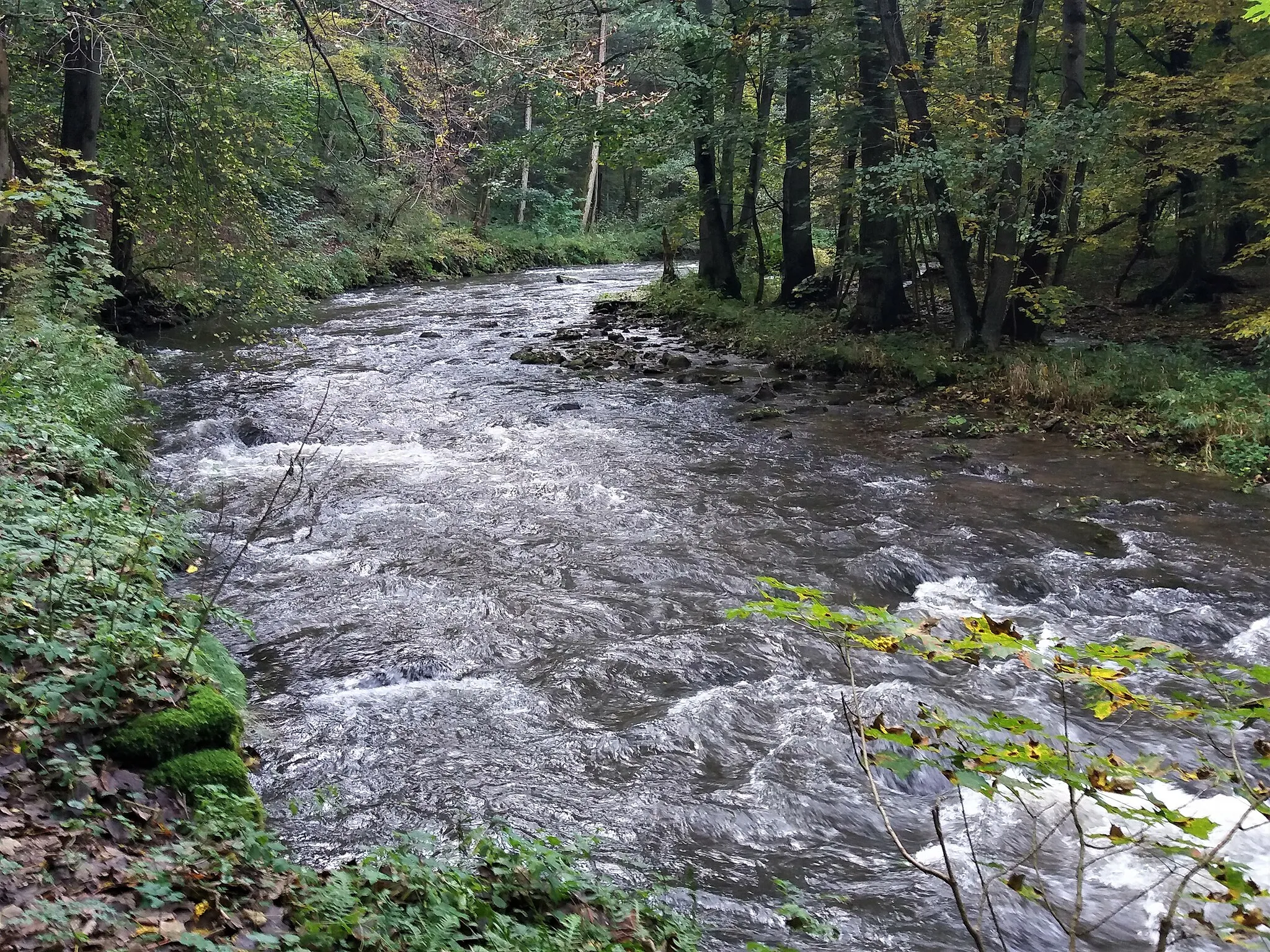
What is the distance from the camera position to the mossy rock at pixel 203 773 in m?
3.87

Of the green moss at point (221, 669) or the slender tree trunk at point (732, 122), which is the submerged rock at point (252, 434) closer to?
the green moss at point (221, 669)

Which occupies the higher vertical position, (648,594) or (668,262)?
(668,262)

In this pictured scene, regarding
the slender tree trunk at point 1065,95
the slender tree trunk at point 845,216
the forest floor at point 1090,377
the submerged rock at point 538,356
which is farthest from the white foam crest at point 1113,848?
the submerged rock at point 538,356

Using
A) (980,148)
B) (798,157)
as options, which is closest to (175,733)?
(980,148)

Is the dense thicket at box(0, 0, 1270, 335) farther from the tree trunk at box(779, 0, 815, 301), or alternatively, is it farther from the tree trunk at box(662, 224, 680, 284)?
the tree trunk at box(662, 224, 680, 284)

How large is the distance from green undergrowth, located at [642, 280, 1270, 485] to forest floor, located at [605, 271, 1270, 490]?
0.06 feet

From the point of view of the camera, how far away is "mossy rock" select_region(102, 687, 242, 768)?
3859 mm

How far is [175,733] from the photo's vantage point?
4.00 m

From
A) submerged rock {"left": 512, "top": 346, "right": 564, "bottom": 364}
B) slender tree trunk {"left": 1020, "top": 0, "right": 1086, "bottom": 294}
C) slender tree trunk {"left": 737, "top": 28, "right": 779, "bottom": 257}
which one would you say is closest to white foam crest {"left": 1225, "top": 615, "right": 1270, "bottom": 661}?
slender tree trunk {"left": 1020, "top": 0, "right": 1086, "bottom": 294}

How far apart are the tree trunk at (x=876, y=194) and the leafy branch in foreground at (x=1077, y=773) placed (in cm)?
974

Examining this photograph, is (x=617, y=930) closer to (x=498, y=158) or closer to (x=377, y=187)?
(x=498, y=158)

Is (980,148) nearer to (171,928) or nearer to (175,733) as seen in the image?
(175,733)

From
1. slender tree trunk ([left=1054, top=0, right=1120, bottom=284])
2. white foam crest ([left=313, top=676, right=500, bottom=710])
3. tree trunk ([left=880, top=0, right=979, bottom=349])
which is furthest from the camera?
slender tree trunk ([left=1054, top=0, right=1120, bottom=284])

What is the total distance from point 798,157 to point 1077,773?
16.9 meters
